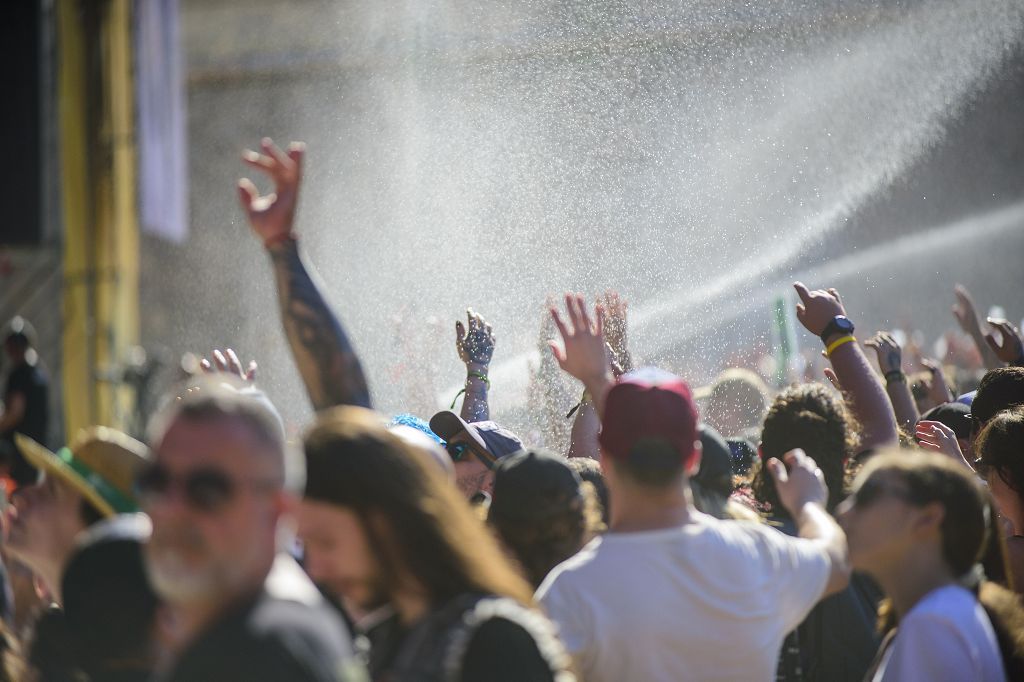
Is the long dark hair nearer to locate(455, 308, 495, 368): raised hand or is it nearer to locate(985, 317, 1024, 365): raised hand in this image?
locate(455, 308, 495, 368): raised hand

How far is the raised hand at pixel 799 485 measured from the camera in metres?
2.40

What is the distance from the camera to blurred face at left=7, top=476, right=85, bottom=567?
2119mm

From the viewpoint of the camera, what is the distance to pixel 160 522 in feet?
4.89

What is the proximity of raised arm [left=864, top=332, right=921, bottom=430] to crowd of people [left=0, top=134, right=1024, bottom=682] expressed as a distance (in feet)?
1.36

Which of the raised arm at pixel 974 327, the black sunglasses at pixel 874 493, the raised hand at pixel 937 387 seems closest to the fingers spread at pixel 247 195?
the black sunglasses at pixel 874 493

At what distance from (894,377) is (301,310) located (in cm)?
218

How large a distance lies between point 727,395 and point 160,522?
3.21 meters

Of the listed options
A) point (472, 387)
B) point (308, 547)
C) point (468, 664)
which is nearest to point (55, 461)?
point (308, 547)

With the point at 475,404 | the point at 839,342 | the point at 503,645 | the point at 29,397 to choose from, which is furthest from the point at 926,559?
the point at 29,397

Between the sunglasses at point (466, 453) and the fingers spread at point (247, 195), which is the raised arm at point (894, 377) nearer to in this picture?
the sunglasses at point (466, 453)

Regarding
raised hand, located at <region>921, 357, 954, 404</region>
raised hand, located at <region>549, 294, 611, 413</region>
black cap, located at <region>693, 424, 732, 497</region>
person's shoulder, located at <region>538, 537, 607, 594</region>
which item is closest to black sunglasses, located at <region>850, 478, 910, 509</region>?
person's shoulder, located at <region>538, 537, 607, 594</region>

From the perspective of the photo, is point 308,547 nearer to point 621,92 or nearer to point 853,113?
point 621,92

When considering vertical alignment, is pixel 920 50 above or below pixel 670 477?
above

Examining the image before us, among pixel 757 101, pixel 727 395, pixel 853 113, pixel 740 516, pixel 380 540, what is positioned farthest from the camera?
pixel 853 113
